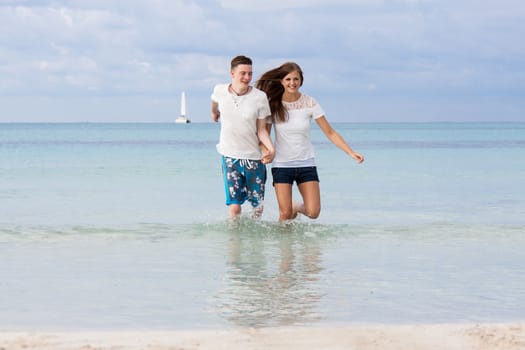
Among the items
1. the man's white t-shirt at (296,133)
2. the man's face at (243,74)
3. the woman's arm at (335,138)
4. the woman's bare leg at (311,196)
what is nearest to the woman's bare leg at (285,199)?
the woman's bare leg at (311,196)

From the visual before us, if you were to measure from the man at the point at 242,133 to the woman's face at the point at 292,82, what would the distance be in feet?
0.75

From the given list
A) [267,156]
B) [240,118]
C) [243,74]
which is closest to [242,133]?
[240,118]

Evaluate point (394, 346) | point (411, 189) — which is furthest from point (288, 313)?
point (411, 189)

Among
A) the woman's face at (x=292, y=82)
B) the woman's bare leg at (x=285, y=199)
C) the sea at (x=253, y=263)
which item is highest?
the woman's face at (x=292, y=82)

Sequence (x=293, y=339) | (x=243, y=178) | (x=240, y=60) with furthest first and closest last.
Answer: (x=243, y=178)
(x=240, y=60)
(x=293, y=339)

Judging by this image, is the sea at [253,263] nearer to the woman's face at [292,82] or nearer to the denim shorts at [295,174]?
the denim shorts at [295,174]

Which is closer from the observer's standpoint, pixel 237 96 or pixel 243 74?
pixel 243 74

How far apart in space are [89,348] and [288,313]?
1350 millimetres

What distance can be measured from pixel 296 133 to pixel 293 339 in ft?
11.9

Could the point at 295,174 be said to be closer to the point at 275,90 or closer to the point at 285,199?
the point at 285,199

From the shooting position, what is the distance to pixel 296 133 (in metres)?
7.96

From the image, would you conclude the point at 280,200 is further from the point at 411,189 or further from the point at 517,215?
the point at 411,189

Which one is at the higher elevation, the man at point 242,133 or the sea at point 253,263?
the man at point 242,133

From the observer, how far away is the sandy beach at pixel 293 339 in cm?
445
